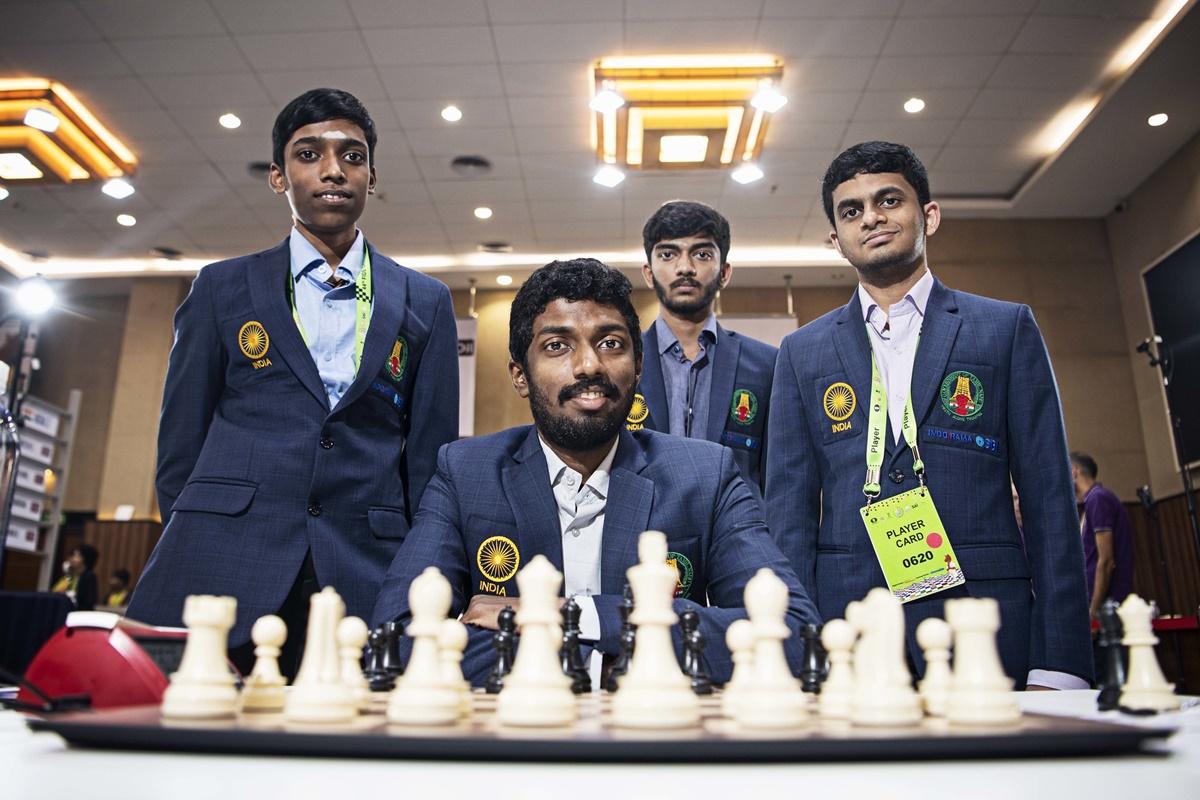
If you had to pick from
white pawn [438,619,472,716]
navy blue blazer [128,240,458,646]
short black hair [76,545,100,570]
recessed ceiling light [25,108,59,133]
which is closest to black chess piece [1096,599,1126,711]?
white pawn [438,619,472,716]

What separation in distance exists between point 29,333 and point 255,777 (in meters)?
5.81

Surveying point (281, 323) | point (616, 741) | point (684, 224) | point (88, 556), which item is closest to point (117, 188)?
point (88, 556)

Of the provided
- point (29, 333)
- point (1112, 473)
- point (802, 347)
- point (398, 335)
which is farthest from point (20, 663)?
point (1112, 473)

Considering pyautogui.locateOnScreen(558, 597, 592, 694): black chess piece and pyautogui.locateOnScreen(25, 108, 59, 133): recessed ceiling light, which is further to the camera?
pyautogui.locateOnScreen(25, 108, 59, 133): recessed ceiling light

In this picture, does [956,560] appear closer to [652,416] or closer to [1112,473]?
[652,416]

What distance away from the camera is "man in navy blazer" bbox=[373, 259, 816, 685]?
1.48 meters

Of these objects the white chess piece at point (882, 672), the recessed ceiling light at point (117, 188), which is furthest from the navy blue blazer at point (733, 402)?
the recessed ceiling light at point (117, 188)

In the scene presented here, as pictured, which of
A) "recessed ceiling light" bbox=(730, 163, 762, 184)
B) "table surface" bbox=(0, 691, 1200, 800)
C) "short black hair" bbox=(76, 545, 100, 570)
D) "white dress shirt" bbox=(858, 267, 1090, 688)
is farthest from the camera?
"short black hair" bbox=(76, 545, 100, 570)

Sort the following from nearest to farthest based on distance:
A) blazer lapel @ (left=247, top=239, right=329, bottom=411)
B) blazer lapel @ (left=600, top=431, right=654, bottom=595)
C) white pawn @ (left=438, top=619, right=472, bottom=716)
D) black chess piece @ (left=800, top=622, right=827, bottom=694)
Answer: white pawn @ (left=438, top=619, right=472, bottom=716), black chess piece @ (left=800, top=622, right=827, bottom=694), blazer lapel @ (left=600, top=431, right=654, bottom=595), blazer lapel @ (left=247, top=239, right=329, bottom=411)

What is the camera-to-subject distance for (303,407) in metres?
1.71

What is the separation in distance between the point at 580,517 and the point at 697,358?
1105mm

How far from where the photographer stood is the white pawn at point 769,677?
0.60 meters

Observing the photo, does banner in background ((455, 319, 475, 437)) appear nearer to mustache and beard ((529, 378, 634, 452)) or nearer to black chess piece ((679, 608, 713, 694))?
mustache and beard ((529, 378, 634, 452))

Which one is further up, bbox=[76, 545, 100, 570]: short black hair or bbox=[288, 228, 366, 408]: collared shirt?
bbox=[288, 228, 366, 408]: collared shirt
